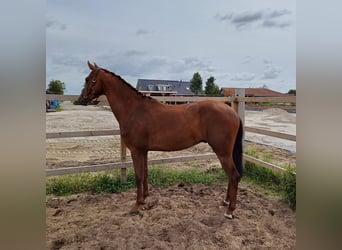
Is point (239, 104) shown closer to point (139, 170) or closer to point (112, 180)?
point (139, 170)

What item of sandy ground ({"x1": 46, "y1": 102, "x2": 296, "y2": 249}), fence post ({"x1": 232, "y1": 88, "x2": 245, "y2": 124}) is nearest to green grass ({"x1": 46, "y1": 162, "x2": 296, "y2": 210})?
sandy ground ({"x1": 46, "y1": 102, "x2": 296, "y2": 249})

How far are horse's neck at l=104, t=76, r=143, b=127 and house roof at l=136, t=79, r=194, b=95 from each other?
0.51m

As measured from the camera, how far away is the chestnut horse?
2098 mm

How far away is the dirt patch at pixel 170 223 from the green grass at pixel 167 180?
145mm

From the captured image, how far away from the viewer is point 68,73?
1.98 metres

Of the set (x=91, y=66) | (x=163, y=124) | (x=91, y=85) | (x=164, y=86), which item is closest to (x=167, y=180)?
(x=163, y=124)

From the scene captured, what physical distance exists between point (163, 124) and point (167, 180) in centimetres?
101

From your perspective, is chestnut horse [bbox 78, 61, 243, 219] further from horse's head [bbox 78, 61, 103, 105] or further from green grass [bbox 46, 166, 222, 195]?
green grass [bbox 46, 166, 222, 195]

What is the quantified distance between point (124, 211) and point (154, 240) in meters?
0.54

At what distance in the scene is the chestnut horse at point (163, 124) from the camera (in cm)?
210

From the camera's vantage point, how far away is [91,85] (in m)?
2.09
